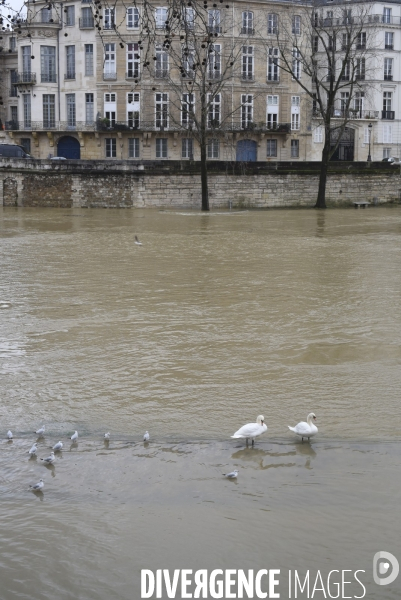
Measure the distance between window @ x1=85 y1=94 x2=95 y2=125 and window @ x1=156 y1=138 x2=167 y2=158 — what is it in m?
3.97

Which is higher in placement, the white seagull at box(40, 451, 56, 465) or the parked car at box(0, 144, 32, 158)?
the parked car at box(0, 144, 32, 158)

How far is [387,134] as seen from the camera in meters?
52.3

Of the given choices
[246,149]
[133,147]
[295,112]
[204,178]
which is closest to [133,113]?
[133,147]

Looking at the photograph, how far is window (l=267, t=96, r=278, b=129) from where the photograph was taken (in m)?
46.3

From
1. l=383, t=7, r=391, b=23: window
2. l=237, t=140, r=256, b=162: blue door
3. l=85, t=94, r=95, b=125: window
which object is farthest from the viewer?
l=383, t=7, r=391, b=23: window

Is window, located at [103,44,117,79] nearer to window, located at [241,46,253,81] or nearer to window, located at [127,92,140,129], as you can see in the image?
window, located at [127,92,140,129]

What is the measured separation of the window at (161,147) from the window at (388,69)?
16520 millimetres

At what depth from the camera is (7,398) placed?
8.14 metres

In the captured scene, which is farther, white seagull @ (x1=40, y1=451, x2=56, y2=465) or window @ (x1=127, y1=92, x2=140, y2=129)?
window @ (x1=127, y1=92, x2=140, y2=129)

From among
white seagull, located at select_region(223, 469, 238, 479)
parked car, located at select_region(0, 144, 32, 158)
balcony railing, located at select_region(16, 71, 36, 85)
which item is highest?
balcony railing, located at select_region(16, 71, 36, 85)

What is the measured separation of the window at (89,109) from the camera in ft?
148

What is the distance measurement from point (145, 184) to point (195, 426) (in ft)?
94.7

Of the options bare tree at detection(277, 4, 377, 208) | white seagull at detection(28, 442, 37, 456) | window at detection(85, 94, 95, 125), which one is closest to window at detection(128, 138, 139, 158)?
window at detection(85, 94, 95, 125)

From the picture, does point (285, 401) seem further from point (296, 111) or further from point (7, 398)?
point (296, 111)
